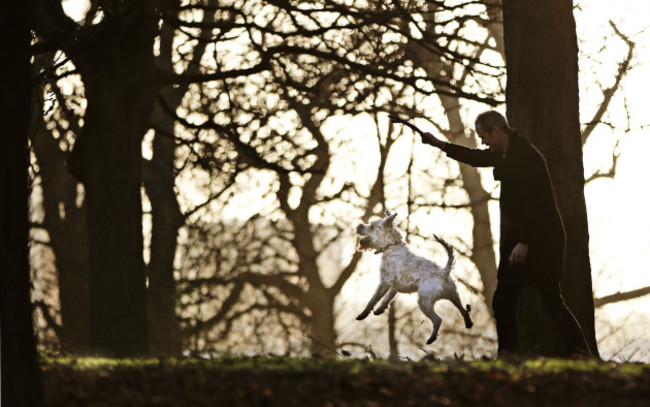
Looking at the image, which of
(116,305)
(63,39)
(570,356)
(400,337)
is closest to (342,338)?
(400,337)

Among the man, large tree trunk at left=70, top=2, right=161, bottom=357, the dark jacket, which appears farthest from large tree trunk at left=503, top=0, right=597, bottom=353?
large tree trunk at left=70, top=2, right=161, bottom=357

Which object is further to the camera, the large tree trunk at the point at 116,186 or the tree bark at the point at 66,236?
the tree bark at the point at 66,236

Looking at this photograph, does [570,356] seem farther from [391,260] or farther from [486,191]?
[486,191]

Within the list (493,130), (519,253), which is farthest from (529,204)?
(493,130)

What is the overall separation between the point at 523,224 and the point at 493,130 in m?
0.82

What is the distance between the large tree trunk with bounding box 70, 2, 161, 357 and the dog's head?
460 cm

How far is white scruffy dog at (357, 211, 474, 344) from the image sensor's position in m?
10.4

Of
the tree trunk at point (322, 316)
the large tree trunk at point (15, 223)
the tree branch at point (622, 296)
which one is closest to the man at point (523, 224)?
the large tree trunk at point (15, 223)

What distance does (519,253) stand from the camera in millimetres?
8805

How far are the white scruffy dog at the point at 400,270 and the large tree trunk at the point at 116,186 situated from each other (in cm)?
456

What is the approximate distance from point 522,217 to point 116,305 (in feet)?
22.1

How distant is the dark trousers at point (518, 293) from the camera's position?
9016 mm

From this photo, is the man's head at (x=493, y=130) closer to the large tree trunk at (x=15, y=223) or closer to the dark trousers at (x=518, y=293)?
the dark trousers at (x=518, y=293)

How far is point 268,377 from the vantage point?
25.0 ft
